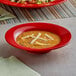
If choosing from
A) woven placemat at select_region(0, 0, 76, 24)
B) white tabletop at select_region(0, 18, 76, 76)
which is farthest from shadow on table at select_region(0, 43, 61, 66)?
woven placemat at select_region(0, 0, 76, 24)

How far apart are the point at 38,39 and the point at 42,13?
544 millimetres

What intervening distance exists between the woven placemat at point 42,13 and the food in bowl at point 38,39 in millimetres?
357

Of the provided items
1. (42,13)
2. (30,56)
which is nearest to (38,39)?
(30,56)

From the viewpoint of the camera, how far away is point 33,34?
1.25 metres

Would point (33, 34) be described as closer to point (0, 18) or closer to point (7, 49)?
point (7, 49)

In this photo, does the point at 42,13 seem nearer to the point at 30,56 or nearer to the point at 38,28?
the point at 38,28

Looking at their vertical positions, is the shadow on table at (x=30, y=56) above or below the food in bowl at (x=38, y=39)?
below

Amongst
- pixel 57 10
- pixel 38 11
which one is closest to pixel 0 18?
pixel 38 11

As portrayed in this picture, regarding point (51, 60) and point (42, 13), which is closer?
point (51, 60)

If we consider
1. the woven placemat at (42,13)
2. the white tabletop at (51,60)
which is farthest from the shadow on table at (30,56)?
the woven placemat at (42,13)

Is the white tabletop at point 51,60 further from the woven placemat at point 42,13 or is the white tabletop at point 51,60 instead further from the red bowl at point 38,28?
the woven placemat at point 42,13

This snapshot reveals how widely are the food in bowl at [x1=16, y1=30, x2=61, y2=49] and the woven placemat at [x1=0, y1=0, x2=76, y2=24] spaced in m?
0.36

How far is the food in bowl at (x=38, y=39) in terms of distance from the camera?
1.16 metres

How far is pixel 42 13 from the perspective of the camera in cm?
171
